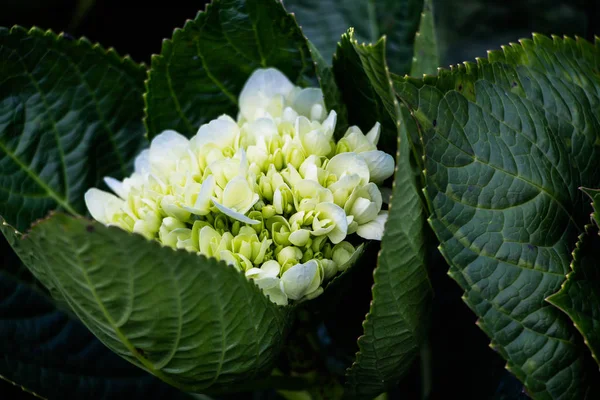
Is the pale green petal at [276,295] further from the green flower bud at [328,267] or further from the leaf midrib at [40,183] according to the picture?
the leaf midrib at [40,183]

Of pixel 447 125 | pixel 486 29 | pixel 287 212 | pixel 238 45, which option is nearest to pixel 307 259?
pixel 287 212

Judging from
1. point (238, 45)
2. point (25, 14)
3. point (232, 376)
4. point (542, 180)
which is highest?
point (25, 14)

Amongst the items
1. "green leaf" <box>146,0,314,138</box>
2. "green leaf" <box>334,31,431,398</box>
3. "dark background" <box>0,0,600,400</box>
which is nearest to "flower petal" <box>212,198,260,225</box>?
"green leaf" <box>334,31,431,398</box>

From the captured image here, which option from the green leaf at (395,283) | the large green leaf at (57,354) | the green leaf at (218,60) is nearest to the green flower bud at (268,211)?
the green leaf at (395,283)

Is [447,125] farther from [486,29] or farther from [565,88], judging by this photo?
[486,29]

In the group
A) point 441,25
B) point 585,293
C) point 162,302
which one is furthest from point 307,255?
point 441,25

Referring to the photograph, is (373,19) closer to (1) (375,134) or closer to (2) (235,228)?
(1) (375,134)

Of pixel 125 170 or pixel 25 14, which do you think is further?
pixel 25 14
